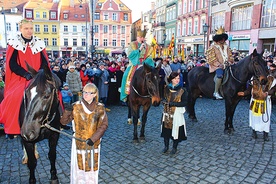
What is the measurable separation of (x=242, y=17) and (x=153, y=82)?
22648 millimetres

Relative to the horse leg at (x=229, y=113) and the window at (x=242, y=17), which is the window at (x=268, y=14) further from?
the horse leg at (x=229, y=113)

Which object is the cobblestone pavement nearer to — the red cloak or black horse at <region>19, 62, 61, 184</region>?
the red cloak

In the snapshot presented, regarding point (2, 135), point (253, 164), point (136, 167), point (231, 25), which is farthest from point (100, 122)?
point (231, 25)

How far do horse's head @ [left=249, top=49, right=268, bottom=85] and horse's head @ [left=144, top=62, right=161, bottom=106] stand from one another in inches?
105

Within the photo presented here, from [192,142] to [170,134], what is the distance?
1.21 metres

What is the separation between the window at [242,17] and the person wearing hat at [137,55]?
20.2m

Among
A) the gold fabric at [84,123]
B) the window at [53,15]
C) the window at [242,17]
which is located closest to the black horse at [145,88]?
the gold fabric at [84,123]

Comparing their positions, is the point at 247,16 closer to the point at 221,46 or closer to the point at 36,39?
the point at 221,46

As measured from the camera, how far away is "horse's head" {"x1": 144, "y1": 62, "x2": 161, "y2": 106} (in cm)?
491

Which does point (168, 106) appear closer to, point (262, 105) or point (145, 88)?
point (145, 88)

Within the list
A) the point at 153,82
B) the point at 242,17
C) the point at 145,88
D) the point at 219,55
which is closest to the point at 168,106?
the point at 153,82

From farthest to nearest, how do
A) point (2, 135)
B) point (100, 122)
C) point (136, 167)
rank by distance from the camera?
point (2, 135) → point (136, 167) → point (100, 122)

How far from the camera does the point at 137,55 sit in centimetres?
630

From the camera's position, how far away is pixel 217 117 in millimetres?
8211
